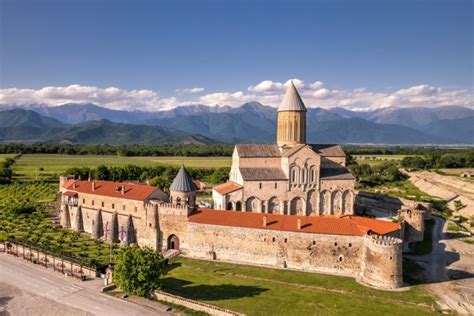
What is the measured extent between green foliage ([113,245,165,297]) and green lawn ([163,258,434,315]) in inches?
102

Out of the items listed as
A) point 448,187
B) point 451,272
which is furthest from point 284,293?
point 448,187

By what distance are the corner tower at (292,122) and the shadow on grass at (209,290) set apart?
1058 inches

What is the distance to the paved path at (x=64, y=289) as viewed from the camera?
30.1 m

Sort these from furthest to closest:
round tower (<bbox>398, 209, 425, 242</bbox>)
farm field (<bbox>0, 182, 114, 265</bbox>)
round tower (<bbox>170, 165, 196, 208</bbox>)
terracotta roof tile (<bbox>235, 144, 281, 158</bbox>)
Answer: terracotta roof tile (<bbox>235, 144, 281, 158</bbox>), round tower (<bbox>398, 209, 425, 242</bbox>), round tower (<bbox>170, 165, 196, 208</bbox>), farm field (<bbox>0, 182, 114, 265</bbox>)

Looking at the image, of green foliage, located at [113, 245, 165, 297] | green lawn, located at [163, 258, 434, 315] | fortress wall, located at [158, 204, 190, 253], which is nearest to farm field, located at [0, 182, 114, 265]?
Answer: fortress wall, located at [158, 204, 190, 253]

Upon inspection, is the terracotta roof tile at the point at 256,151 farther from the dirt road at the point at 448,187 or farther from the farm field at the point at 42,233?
the dirt road at the point at 448,187

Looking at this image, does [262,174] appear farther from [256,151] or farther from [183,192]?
[183,192]

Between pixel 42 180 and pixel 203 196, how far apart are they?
41902 millimetres

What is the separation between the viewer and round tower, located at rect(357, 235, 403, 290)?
112 ft

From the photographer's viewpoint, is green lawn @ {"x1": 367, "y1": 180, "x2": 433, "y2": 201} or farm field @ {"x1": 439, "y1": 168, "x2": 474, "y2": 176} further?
farm field @ {"x1": 439, "y1": 168, "x2": 474, "y2": 176}

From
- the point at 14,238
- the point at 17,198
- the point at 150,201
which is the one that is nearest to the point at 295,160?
the point at 150,201

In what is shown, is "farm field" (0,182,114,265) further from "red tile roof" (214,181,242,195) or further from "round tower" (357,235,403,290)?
"round tower" (357,235,403,290)

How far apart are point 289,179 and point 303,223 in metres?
14.0

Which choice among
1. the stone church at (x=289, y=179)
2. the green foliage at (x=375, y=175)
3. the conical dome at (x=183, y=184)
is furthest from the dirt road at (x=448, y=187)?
the conical dome at (x=183, y=184)
